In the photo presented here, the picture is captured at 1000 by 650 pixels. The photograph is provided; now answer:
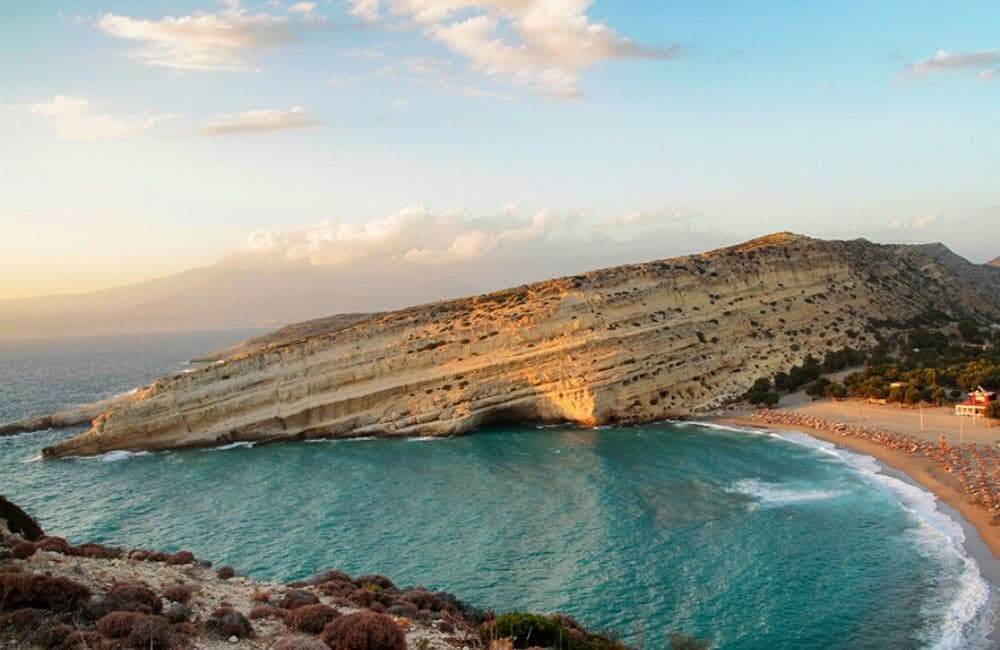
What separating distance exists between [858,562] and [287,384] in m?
36.1

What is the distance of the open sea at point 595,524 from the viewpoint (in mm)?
18297

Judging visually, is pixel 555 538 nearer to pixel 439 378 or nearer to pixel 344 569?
pixel 344 569

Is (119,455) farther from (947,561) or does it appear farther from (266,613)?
(947,561)

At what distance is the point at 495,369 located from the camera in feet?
154

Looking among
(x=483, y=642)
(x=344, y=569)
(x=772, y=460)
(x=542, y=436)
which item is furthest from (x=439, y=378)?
Answer: (x=483, y=642)

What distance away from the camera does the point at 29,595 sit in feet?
34.8

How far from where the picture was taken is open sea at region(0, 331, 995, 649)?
18297 millimetres

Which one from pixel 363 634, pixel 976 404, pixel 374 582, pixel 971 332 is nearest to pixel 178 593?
pixel 363 634

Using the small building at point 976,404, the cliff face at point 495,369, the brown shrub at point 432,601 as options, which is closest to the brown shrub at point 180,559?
the brown shrub at point 432,601

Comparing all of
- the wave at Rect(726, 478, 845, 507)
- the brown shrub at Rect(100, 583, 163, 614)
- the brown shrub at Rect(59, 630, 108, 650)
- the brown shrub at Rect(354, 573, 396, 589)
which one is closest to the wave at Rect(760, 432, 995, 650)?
the wave at Rect(726, 478, 845, 507)

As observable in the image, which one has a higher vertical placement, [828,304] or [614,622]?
[828,304]

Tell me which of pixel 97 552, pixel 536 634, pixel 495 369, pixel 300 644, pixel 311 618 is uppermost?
pixel 495 369

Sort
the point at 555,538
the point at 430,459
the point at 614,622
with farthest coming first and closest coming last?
the point at 430,459, the point at 555,538, the point at 614,622

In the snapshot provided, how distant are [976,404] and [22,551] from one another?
43.6 meters
